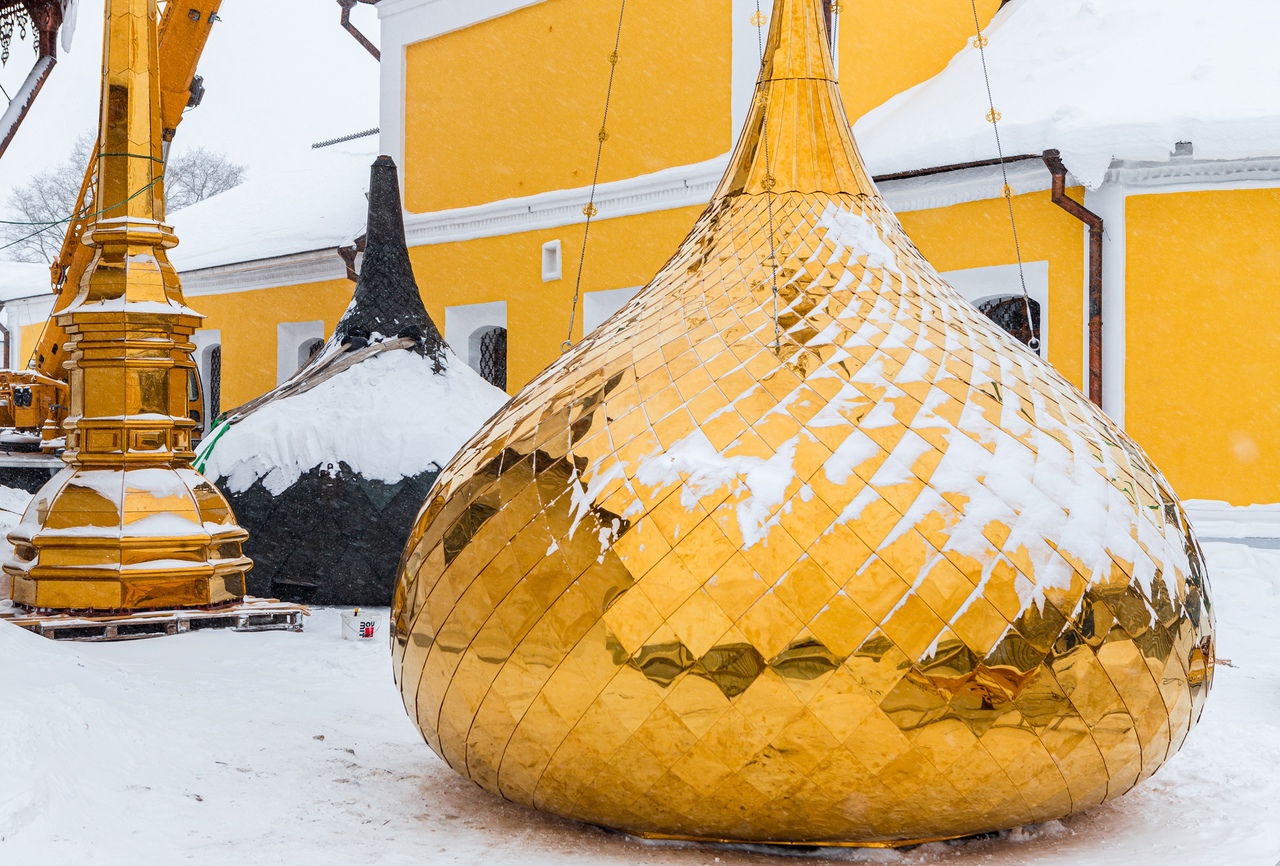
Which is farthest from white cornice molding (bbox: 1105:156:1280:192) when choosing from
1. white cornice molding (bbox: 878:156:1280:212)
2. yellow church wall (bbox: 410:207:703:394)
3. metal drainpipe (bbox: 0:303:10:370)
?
metal drainpipe (bbox: 0:303:10:370)

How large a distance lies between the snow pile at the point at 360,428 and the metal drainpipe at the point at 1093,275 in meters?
4.90

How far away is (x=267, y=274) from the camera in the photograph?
19609 mm

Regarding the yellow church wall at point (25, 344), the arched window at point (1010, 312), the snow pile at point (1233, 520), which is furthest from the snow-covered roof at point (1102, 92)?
the yellow church wall at point (25, 344)

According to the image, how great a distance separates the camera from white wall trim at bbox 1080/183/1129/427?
1025cm

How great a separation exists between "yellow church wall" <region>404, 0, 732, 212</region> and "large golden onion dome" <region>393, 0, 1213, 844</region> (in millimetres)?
10196

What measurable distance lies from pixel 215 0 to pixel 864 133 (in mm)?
5919

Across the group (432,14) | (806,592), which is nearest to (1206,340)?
(806,592)

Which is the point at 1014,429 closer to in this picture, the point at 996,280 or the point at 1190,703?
the point at 1190,703

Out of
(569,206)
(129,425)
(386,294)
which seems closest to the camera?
(129,425)

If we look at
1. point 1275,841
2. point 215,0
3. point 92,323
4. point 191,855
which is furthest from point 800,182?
point 215,0

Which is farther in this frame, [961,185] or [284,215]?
[284,215]

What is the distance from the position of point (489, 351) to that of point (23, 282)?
18.5 metres

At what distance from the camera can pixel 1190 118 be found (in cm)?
988

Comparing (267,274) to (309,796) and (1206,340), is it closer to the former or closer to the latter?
(1206,340)
